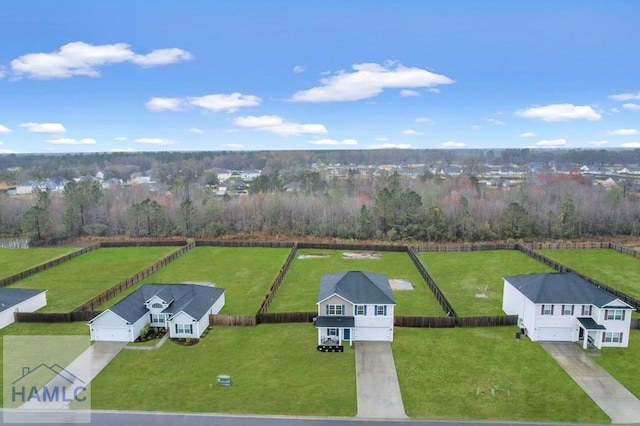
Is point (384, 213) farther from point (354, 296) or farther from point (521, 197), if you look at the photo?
point (354, 296)

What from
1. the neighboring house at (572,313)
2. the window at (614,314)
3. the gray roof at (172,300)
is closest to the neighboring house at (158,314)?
the gray roof at (172,300)

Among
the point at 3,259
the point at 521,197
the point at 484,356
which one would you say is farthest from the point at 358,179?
the point at 484,356

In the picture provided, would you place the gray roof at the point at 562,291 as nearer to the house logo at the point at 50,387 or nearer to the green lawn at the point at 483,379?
the green lawn at the point at 483,379

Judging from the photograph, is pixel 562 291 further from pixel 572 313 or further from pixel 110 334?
pixel 110 334

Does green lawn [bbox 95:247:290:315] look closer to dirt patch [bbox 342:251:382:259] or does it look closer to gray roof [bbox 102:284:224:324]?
gray roof [bbox 102:284:224:324]

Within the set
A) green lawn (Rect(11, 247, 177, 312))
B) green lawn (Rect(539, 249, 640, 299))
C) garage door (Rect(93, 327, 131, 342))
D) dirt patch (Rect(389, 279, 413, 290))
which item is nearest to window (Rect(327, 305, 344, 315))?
dirt patch (Rect(389, 279, 413, 290))

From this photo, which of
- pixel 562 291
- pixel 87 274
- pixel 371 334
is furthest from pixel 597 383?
pixel 87 274
